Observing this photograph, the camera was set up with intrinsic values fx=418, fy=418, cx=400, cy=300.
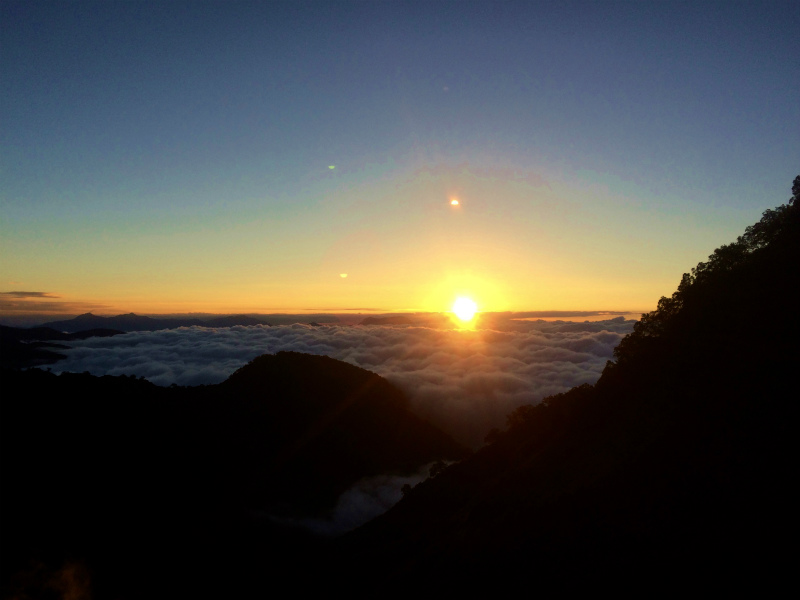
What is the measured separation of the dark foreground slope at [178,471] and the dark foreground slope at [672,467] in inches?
1292

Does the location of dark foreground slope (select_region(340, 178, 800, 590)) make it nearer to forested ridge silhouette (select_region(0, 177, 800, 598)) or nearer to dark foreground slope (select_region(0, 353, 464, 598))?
forested ridge silhouette (select_region(0, 177, 800, 598))

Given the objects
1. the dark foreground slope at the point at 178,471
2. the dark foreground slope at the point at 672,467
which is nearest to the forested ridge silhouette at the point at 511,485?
the dark foreground slope at the point at 672,467

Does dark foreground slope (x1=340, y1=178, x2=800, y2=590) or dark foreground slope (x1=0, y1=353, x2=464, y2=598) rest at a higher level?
dark foreground slope (x1=340, y1=178, x2=800, y2=590)

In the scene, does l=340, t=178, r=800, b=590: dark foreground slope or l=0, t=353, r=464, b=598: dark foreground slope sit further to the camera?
l=0, t=353, r=464, b=598: dark foreground slope

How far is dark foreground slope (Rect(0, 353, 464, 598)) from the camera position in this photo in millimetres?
47906

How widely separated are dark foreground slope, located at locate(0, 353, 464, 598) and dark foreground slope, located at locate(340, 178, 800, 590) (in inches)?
1292

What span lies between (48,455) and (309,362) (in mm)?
73109

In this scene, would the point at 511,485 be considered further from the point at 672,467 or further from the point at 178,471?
the point at 178,471

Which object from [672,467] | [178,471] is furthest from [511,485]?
[178,471]

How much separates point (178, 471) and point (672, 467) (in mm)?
77648

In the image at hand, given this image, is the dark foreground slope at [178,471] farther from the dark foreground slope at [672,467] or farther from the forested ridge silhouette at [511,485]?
the dark foreground slope at [672,467]

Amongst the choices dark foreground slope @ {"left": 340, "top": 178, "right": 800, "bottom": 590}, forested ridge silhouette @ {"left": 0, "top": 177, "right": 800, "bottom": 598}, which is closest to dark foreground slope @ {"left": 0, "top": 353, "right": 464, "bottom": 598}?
forested ridge silhouette @ {"left": 0, "top": 177, "right": 800, "bottom": 598}

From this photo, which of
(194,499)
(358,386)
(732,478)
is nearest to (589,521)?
(732,478)

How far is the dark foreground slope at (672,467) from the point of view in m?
16.4
